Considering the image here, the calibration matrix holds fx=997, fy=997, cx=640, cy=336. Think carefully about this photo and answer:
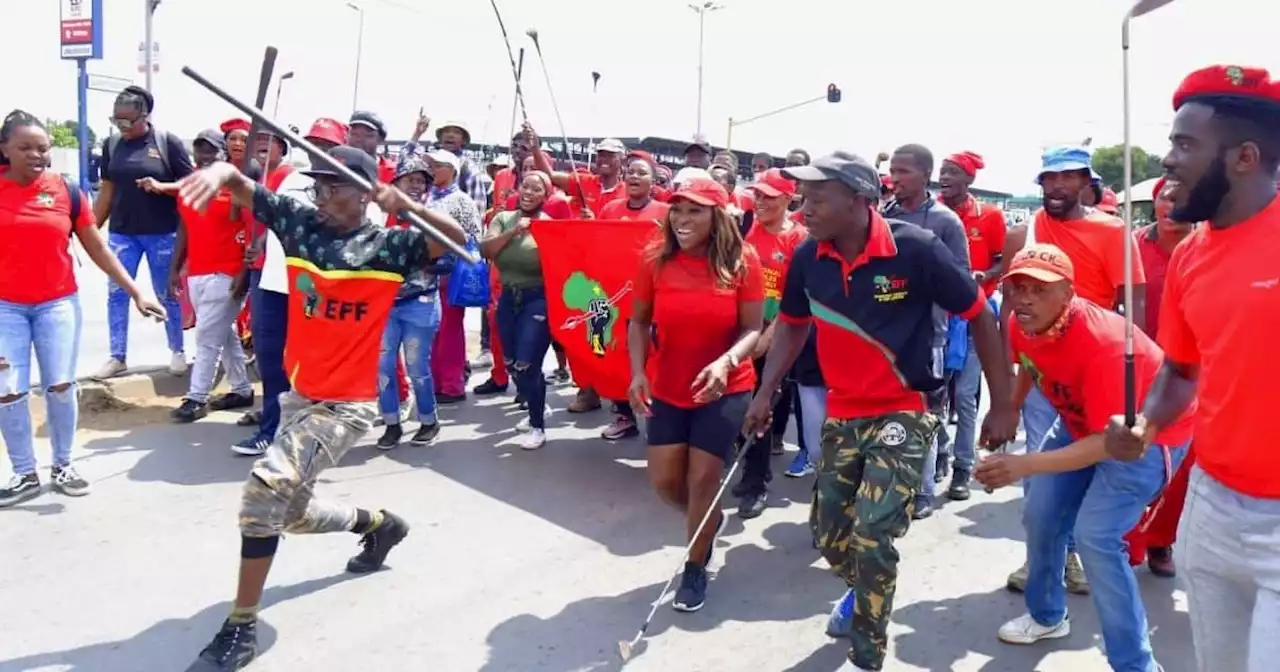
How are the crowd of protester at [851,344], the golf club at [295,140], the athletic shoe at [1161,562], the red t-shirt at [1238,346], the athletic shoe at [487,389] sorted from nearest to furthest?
the red t-shirt at [1238,346]
the crowd of protester at [851,344]
the golf club at [295,140]
the athletic shoe at [1161,562]
the athletic shoe at [487,389]

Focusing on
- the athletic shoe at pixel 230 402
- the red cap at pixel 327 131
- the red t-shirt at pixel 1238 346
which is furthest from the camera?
the athletic shoe at pixel 230 402

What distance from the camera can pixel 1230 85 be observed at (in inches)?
94.5

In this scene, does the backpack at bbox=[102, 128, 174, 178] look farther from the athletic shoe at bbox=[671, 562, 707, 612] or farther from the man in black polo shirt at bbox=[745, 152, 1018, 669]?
the man in black polo shirt at bbox=[745, 152, 1018, 669]

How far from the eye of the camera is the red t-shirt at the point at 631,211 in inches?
266

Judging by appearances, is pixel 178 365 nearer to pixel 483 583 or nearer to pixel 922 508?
pixel 483 583

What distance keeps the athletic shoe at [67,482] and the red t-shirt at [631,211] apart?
3.78m

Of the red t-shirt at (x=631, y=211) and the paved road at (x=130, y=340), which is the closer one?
the red t-shirt at (x=631, y=211)

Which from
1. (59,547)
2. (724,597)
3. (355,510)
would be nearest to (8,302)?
(59,547)

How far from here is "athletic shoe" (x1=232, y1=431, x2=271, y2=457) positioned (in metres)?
6.46

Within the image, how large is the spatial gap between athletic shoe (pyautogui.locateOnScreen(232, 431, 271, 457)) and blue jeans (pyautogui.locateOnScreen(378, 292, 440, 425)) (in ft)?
2.68

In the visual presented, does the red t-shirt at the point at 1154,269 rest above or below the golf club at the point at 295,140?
below

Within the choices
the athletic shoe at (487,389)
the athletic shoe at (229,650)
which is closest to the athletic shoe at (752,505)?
the athletic shoe at (229,650)

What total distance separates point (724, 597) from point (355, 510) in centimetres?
176

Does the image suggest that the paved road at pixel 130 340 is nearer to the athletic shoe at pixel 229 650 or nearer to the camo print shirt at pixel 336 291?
the camo print shirt at pixel 336 291
